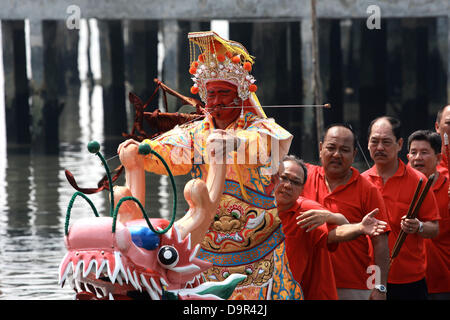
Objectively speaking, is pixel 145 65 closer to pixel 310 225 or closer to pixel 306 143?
pixel 306 143

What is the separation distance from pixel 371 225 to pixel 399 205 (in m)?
0.97

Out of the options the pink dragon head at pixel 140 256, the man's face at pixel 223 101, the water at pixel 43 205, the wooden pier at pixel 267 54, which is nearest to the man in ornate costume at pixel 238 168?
the man's face at pixel 223 101

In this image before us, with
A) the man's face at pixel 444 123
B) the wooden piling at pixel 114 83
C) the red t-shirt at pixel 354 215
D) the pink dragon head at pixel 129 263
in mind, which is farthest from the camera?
the wooden piling at pixel 114 83

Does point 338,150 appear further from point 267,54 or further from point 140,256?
point 267,54

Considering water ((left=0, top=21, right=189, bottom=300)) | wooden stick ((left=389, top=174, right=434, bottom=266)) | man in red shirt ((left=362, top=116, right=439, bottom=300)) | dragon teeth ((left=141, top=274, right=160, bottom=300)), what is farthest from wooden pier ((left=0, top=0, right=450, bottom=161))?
dragon teeth ((left=141, top=274, right=160, bottom=300))

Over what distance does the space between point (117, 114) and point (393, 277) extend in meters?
17.2

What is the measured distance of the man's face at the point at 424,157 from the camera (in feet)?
22.1

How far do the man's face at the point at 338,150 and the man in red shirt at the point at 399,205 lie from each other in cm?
44

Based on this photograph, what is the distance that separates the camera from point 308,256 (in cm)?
582

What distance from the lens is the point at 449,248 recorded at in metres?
6.76

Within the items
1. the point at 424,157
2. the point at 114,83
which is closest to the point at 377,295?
the point at 424,157

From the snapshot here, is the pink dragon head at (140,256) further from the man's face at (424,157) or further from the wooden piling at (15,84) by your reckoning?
the wooden piling at (15,84)

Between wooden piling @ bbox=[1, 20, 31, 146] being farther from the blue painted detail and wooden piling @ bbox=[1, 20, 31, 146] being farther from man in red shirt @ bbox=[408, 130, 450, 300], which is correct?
the blue painted detail

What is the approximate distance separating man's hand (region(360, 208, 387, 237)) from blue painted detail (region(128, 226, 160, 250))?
134 centimetres
